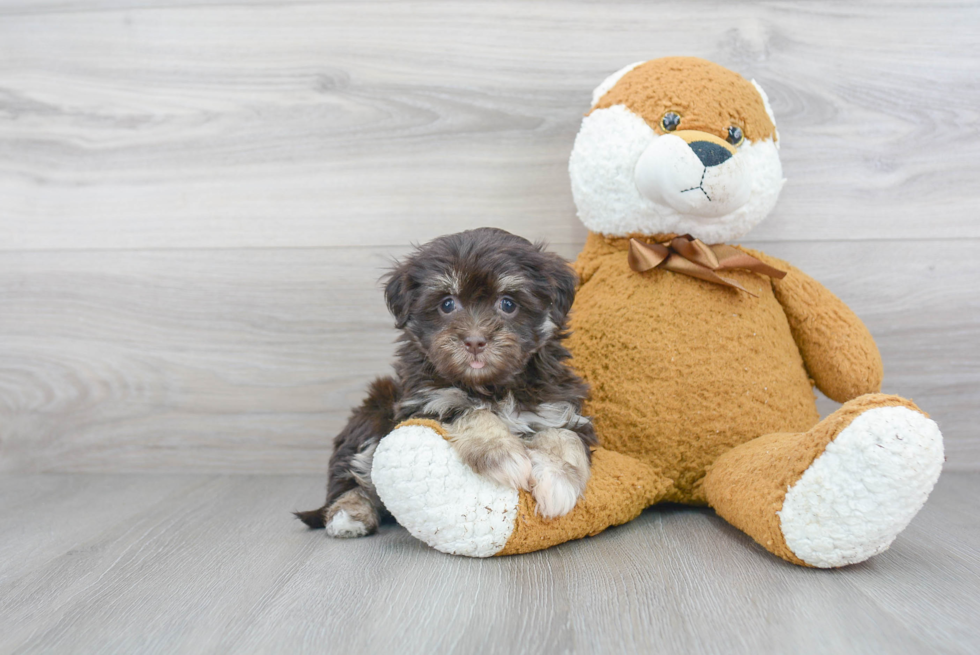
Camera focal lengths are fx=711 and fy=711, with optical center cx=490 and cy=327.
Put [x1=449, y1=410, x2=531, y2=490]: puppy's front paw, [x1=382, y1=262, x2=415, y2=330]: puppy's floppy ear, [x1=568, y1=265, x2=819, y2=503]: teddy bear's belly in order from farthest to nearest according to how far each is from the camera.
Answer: [x1=568, y1=265, x2=819, y2=503]: teddy bear's belly, [x1=382, y1=262, x2=415, y2=330]: puppy's floppy ear, [x1=449, y1=410, x2=531, y2=490]: puppy's front paw

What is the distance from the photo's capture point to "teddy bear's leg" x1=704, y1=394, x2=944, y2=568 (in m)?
1.20

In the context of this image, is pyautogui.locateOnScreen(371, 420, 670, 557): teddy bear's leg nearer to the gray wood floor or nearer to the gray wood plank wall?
the gray wood floor

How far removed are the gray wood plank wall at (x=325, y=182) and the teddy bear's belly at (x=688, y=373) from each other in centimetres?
52

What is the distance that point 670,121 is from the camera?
5.40 feet

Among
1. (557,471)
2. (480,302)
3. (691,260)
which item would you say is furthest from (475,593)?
(691,260)

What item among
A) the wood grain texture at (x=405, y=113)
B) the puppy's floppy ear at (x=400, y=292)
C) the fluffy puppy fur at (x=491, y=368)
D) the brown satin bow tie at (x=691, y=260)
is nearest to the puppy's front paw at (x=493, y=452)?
Answer: the fluffy puppy fur at (x=491, y=368)

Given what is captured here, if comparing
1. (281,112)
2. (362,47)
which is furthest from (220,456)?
(362,47)

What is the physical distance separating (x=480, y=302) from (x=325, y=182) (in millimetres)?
982

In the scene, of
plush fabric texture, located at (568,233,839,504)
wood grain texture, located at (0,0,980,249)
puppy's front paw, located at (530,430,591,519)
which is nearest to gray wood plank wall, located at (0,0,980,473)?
wood grain texture, located at (0,0,980,249)

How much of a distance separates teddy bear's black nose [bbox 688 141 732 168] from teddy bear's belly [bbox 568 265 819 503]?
0.28 m

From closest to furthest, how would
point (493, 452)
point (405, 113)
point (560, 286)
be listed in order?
point (493, 452)
point (560, 286)
point (405, 113)

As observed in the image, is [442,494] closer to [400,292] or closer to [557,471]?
[557,471]

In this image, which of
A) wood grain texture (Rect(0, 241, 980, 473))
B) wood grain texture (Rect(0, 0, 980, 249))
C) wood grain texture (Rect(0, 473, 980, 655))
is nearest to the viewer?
wood grain texture (Rect(0, 473, 980, 655))

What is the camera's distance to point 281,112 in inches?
86.4
